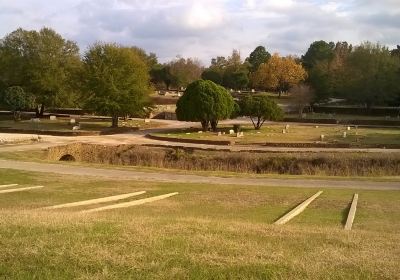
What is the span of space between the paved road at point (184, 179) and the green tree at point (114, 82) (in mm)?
29808

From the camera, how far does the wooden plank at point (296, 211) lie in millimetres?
14231

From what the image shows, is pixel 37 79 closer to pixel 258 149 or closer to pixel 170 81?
pixel 258 149

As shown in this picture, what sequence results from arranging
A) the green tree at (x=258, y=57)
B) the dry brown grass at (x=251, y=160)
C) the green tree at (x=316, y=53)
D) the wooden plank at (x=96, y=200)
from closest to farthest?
the wooden plank at (x=96, y=200) < the dry brown grass at (x=251, y=160) < the green tree at (x=316, y=53) < the green tree at (x=258, y=57)

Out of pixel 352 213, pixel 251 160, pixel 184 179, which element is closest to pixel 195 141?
pixel 251 160

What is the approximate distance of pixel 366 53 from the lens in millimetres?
89000

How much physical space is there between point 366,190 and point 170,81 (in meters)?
101

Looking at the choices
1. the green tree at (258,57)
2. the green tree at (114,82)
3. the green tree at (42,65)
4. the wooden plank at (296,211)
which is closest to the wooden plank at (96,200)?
the wooden plank at (296,211)

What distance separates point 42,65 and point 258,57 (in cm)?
8580

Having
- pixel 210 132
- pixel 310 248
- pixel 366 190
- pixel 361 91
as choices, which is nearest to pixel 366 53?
→ pixel 361 91

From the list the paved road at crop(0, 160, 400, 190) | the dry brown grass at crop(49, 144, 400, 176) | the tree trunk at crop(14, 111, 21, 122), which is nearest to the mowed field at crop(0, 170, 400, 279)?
the paved road at crop(0, 160, 400, 190)

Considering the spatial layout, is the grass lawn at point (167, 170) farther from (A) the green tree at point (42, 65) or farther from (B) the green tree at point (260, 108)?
(A) the green tree at point (42, 65)

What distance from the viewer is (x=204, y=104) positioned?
56094mm

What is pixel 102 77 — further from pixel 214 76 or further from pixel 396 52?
pixel 396 52

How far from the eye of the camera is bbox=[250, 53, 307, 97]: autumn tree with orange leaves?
102 meters
